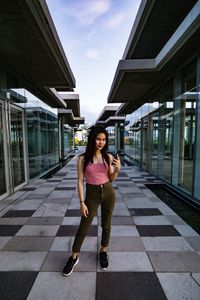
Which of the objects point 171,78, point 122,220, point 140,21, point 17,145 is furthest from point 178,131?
point 17,145

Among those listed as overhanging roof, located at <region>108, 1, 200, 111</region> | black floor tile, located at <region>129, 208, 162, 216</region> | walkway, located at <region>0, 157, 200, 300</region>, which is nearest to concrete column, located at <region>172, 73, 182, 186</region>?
overhanging roof, located at <region>108, 1, 200, 111</region>

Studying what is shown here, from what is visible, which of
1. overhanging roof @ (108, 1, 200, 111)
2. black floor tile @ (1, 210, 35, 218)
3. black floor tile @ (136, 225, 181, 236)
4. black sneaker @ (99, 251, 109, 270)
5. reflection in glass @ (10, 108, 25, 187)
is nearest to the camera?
black sneaker @ (99, 251, 109, 270)

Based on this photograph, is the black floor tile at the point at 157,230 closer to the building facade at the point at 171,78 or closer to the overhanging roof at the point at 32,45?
the building facade at the point at 171,78

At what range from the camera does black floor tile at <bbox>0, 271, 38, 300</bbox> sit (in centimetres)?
190

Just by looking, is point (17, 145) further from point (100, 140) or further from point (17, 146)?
point (100, 140)

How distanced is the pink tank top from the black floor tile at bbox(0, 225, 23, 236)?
1.86 meters

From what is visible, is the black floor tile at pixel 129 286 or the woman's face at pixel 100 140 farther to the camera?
the woman's face at pixel 100 140

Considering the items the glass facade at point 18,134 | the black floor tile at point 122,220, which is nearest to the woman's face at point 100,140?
the black floor tile at point 122,220

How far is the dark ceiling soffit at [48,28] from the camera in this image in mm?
2924

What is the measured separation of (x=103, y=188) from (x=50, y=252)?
4.02 feet

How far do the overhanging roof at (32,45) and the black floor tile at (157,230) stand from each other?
372 centimetres

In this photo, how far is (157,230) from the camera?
325cm

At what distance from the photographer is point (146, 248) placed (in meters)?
2.71

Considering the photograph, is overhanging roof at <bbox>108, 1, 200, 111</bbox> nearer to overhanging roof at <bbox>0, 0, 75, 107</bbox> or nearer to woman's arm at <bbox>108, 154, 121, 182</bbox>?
overhanging roof at <bbox>0, 0, 75, 107</bbox>
